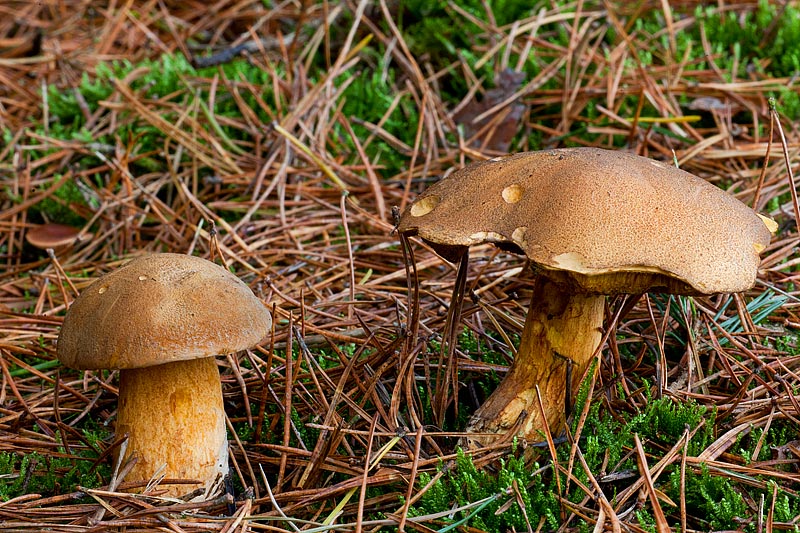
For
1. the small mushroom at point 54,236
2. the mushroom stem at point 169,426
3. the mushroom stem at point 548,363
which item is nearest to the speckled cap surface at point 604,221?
the mushroom stem at point 548,363

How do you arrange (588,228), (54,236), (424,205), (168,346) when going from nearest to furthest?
(588,228)
(168,346)
(424,205)
(54,236)

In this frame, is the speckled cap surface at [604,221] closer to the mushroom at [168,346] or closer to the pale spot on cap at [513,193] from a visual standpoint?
the pale spot on cap at [513,193]

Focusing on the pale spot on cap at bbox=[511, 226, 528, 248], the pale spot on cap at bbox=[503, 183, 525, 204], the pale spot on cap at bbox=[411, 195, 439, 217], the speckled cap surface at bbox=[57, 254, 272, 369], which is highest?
the pale spot on cap at bbox=[503, 183, 525, 204]

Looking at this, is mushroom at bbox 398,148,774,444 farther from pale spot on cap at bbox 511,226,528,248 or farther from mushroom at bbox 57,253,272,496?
mushroom at bbox 57,253,272,496

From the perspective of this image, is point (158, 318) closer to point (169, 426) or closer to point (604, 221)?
point (169, 426)

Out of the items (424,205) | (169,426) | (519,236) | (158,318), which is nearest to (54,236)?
(169,426)

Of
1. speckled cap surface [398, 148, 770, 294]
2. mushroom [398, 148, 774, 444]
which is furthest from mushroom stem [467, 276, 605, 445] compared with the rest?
speckled cap surface [398, 148, 770, 294]

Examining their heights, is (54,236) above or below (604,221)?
below
